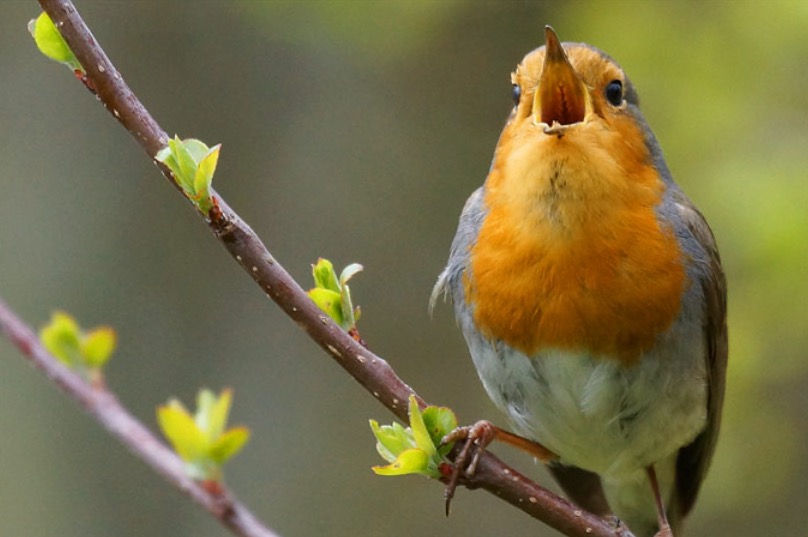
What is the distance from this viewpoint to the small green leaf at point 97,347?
166 centimetres

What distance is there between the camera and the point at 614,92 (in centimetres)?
351

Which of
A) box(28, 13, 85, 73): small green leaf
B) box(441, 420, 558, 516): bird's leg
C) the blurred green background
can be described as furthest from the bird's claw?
the blurred green background

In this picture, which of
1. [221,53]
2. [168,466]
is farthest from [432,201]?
[168,466]

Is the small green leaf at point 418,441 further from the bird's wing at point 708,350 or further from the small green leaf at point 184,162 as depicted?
the bird's wing at point 708,350

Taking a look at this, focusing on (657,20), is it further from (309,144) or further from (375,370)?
(375,370)

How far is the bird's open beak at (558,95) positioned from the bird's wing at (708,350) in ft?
1.46

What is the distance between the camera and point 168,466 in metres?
1.40

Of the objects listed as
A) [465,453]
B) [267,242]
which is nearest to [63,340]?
[465,453]

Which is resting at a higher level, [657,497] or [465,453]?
[465,453]

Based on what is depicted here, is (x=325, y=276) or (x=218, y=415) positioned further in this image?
(x=325, y=276)

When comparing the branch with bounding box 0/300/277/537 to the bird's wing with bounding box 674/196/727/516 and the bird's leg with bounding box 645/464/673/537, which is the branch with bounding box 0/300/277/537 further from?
the bird's leg with bounding box 645/464/673/537

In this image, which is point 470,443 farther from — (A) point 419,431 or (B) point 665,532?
(B) point 665,532

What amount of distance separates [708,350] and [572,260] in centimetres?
75

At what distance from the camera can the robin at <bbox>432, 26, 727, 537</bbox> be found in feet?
10.5
